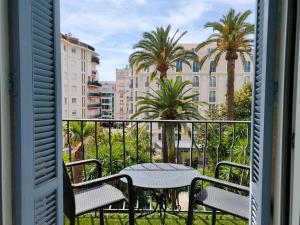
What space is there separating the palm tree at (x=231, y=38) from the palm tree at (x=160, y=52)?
1000mm

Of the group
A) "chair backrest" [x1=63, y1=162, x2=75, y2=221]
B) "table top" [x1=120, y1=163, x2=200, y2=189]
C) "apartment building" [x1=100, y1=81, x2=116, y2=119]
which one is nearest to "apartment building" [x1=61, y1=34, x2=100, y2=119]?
"apartment building" [x1=100, y1=81, x2=116, y2=119]

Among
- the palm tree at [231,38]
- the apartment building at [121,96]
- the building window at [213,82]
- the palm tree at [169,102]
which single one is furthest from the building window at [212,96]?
the palm tree at [169,102]

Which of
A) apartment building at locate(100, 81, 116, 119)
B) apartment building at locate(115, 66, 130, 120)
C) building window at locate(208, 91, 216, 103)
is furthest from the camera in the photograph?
apartment building at locate(100, 81, 116, 119)

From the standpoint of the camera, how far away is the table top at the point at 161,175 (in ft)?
7.50

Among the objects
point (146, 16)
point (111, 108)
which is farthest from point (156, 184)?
point (111, 108)

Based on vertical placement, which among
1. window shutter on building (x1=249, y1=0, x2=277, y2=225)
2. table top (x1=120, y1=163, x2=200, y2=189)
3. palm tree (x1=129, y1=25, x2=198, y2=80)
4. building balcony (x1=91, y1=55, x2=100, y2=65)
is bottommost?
table top (x1=120, y1=163, x2=200, y2=189)

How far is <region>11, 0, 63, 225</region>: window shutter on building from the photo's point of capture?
1.32 metres

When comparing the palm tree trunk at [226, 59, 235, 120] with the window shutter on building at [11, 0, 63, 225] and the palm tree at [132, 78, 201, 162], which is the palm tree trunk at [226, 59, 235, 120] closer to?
the palm tree at [132, 78, 201, 162]

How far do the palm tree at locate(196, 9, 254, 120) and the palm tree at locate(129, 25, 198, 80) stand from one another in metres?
1.00

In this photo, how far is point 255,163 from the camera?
5.28ft

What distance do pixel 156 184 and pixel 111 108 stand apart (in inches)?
1808
